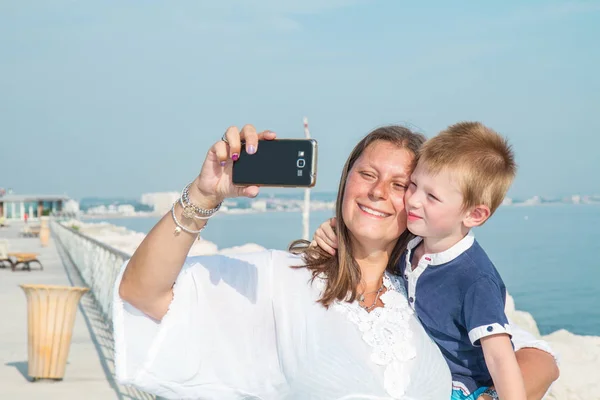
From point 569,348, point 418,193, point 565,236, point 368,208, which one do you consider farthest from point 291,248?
point 565,236

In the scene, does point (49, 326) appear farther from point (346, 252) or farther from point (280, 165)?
point (280, 165)

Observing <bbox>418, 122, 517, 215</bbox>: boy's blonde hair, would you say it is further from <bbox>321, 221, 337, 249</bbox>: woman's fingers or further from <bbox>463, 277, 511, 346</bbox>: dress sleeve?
<bbox>321, 221, 337, 249</bbox>: woman's fingers

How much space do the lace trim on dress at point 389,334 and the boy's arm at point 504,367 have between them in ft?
0.72

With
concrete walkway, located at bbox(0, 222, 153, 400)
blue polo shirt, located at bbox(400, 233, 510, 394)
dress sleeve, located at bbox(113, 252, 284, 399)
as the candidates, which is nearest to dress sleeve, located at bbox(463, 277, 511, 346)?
blue polo shirt, located at bbox(400, 233, 510, 394)

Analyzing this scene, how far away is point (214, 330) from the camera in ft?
6.94

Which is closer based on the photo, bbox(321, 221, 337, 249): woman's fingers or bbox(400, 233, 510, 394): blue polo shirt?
bbox(400, 233, 510, 394): blue polo shirt

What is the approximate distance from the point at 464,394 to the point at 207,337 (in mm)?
812

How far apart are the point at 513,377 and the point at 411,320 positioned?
0.35 metres

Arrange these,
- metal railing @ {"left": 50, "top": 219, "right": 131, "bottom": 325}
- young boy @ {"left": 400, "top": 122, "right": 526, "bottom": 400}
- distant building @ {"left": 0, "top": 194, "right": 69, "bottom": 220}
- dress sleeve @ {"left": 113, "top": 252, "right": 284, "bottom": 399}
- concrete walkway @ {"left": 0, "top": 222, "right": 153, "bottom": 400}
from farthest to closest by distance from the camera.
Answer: distant building @ {"left": 0, "top": 194, "right": 69, "bottom": 220} → metal railing @ {"left": 50, "top": 219, "right": 131, "bottom": 325} → concrete walkway @ {"left": 0, "top": 222, "right": 153, "bottom": 400} → young boy @ {"left": 400, "top": 122, "right": 526, "bottom": 400} → dress sleeve @ {"left": 113, "top": 252, "right": 284, "bottom": 399}

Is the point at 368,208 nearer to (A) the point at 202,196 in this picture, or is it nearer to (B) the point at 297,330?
(B) the point at 297,330

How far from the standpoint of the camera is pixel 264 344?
2.17 metres

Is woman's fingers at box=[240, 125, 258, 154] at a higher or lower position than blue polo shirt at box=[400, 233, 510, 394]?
higher

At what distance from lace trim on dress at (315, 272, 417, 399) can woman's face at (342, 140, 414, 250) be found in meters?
0.21

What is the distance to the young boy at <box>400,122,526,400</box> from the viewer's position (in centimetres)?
213
